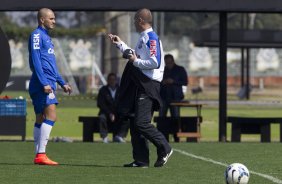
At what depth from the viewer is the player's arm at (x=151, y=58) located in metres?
13.2

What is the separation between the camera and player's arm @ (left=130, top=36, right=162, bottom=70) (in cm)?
1316

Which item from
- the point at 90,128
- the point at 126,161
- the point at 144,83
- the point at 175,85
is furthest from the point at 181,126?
the point at 144,83

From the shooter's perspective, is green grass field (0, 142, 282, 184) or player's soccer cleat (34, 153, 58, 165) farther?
player's soccer cleat (34, 153, 58, 165)

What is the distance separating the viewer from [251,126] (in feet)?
71.6

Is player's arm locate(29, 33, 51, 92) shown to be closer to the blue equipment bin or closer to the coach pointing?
the coach pointing

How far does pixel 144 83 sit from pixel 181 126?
8288 millimetres

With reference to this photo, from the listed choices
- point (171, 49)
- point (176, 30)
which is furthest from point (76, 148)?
point (176, 30)

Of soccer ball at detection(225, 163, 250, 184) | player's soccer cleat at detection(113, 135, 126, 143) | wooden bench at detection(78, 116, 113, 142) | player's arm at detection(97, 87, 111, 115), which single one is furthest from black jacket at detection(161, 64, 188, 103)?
soccer ball at detection(225, 163, 250, 184)

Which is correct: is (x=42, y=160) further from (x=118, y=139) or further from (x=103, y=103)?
(x=103, y=103)

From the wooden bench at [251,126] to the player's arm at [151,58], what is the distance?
8.33 meters

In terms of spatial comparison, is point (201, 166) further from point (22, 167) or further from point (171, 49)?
point (171, 49)

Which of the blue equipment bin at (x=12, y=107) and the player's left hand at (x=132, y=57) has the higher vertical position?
the player's left hand at (x=132, y=57)

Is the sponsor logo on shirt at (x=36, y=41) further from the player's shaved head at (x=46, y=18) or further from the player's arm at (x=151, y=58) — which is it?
the player's arm at (x=151, y=58)

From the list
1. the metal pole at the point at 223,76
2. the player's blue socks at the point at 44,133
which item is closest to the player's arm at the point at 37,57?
the player's blue socks at the point at 44,133
